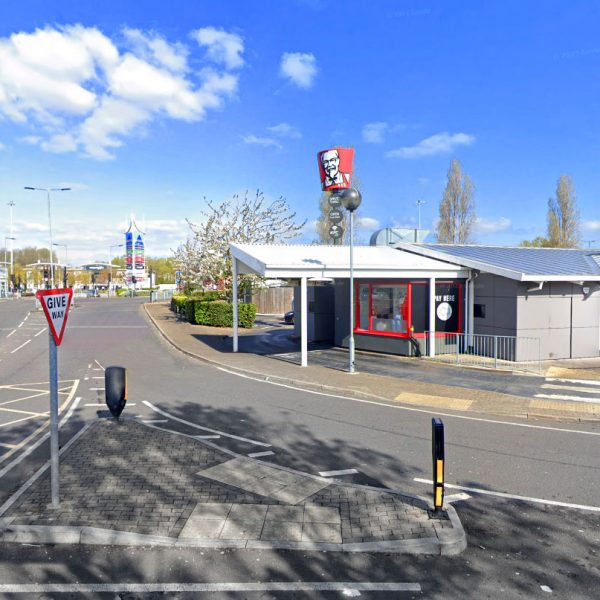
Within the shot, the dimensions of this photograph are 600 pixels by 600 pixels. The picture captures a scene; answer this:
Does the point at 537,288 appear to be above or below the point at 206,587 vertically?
above

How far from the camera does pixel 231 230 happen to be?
1294 inches

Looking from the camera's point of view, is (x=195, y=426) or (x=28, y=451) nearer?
(x=28, y=451)

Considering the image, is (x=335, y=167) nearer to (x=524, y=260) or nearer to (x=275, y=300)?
(x=275, y=300)

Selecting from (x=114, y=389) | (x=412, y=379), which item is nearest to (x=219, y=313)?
(x=412, y=379)

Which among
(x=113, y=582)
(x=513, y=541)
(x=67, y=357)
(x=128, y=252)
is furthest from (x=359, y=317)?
(x=128, y=252)

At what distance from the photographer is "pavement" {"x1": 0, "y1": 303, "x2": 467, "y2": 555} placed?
497 cm

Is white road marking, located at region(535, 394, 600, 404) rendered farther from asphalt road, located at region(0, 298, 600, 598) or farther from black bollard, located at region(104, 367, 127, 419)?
black bollard, located at region(104, 367, 127, 419)

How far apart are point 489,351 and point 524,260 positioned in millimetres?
3557

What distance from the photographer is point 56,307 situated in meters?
5.51

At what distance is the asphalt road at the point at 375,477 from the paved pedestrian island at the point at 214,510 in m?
0.18

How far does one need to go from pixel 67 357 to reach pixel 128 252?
275ft

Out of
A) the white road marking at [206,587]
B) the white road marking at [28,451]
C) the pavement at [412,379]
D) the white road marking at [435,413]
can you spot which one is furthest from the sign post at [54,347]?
the pavement at [412,379]

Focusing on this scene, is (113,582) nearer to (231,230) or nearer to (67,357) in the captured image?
(67,357)

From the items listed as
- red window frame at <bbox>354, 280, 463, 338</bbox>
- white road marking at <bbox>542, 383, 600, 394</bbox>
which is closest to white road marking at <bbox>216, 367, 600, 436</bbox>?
white road marking at <bbox>542, 383, 600, 394</bbox>
